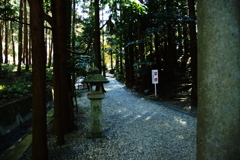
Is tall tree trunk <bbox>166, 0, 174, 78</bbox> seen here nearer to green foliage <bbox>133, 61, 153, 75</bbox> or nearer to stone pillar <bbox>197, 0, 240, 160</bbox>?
green foliage <bbox>133, 61, 153, 75</bbox>

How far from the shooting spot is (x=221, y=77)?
98 centimetres

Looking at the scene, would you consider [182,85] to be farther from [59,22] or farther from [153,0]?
[59,22]

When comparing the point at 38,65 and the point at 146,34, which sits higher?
the point at 146,34

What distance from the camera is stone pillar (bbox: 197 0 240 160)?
0.97 meters

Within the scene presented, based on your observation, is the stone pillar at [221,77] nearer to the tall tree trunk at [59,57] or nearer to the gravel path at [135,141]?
the gravel path at [135,141]

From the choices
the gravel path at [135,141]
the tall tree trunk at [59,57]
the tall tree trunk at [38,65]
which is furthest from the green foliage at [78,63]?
the tall tree trunk at [38,65]

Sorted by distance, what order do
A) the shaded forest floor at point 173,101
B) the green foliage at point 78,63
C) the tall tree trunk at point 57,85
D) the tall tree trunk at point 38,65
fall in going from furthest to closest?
1. the green foliage at point 78,63
2. the shaded forest floor at point 173,101
3. the tall tree trunk at point 57,85
4. the tall tree trunk at point 38,65

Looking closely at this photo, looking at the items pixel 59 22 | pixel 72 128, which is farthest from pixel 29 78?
pixel 59 22

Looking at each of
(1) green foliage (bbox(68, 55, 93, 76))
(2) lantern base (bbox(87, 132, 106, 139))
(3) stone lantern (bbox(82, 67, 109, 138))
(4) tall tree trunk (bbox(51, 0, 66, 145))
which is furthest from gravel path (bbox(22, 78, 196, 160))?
(1) green foliage (bbox(68, 55, 93, 76))

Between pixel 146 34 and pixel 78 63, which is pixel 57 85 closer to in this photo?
pixel 78 63

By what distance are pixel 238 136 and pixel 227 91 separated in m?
0.27

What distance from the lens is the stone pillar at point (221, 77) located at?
972mm

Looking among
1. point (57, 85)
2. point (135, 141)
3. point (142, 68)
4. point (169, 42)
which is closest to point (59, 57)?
point (57, 85)

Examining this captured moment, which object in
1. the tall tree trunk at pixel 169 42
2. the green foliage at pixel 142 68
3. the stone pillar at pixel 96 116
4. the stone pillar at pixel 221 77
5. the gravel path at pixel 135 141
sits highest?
the tall tree trunk at pixel 169 42
